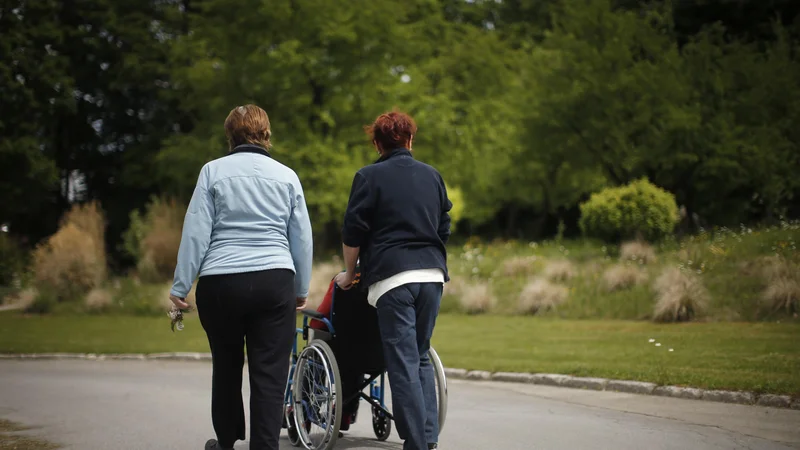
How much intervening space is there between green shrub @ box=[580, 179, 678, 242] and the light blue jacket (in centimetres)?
1878

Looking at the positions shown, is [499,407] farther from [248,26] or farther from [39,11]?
[39,11]

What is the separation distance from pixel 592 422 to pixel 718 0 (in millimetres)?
31954

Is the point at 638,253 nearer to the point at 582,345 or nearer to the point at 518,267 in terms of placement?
the point at 518,267

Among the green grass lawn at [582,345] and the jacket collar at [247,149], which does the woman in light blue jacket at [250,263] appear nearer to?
the jacket collar at [247,149]

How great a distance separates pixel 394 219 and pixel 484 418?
3168mm

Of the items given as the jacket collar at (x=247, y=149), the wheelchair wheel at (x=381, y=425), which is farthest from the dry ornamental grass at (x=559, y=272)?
the jacket collar at (x=247, y=149)

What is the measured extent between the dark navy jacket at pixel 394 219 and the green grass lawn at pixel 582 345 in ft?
15.9

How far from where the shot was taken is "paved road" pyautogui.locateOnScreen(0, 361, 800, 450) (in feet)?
25.0

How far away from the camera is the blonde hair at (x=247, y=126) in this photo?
5883mm

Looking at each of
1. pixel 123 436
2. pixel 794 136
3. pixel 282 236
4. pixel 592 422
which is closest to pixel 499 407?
pixel 592 422

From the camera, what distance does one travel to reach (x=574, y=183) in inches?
1464

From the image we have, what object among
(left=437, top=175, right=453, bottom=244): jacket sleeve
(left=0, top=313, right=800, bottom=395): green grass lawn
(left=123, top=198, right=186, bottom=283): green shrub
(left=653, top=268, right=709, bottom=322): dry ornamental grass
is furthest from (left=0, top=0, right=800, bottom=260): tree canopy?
(left=437, top=175, right=453, bottom=244): jacket sleeve

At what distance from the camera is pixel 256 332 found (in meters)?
5.69

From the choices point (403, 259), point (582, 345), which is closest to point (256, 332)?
point (403, 259)
